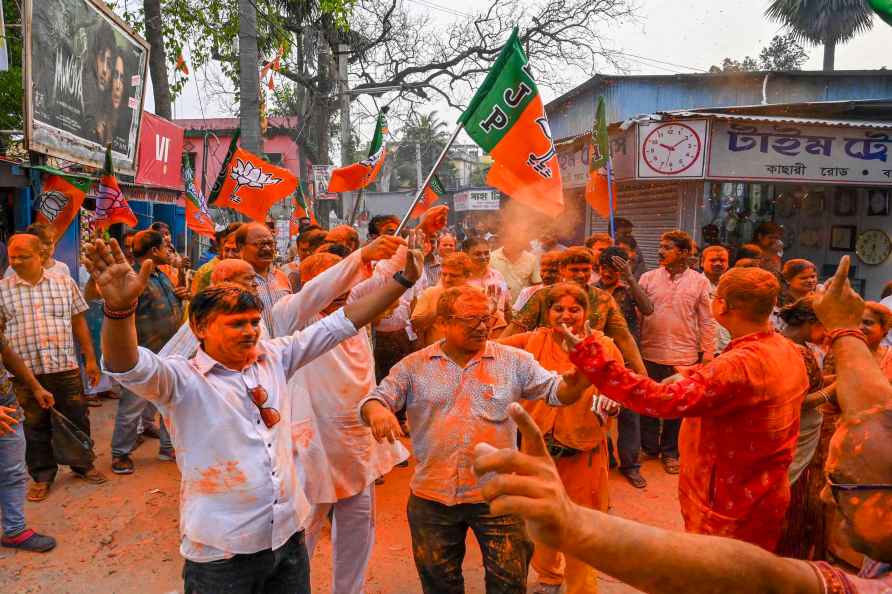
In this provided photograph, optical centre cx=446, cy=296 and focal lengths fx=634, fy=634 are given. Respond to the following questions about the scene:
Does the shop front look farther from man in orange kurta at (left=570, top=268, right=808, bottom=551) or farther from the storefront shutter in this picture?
man in orange kurta at (left=570, top=268, right=808, bottom=551)

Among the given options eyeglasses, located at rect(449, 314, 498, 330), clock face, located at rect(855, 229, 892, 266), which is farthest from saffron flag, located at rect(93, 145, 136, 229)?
clock face, located at rect(855, 229, 892, 266)

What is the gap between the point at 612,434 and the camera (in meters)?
6.36

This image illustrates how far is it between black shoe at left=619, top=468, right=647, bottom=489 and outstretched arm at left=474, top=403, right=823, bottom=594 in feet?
14.9

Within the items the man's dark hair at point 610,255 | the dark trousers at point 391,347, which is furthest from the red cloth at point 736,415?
the dark trousers at point 391,347

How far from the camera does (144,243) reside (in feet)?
19.1

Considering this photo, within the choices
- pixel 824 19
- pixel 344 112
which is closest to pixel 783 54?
pixel 824 19

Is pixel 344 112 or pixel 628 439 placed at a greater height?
pixel 344 112

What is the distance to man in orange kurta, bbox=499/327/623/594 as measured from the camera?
11.7 feet

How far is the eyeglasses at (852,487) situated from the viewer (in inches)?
52.8

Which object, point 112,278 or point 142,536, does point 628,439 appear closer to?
point 142,536

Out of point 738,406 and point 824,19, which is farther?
point 824,19

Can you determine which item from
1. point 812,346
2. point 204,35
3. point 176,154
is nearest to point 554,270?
point 812,346

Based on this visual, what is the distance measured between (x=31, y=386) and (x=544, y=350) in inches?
153

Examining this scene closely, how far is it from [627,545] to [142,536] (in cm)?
455
